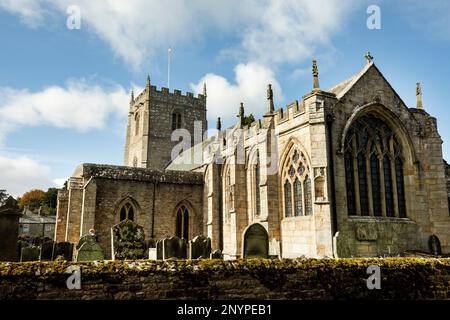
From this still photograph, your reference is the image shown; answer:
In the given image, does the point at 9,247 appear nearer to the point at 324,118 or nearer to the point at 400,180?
the point at 324,118

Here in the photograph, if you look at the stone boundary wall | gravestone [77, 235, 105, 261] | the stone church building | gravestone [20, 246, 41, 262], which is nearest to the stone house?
the stone church building

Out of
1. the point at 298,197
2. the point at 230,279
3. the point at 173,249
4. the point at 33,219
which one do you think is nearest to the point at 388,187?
the point at 298,197

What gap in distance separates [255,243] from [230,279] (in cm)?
308

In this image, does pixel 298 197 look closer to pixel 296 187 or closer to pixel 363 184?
pixel 296 187

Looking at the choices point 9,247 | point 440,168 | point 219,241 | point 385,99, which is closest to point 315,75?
point 385,99

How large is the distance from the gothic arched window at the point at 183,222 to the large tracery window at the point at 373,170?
11178mm

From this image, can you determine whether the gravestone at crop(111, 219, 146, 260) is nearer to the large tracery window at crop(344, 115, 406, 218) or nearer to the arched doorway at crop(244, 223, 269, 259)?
the arched doorway at crop(244, 223, 269, 259)

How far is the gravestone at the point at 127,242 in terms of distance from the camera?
12.2 m

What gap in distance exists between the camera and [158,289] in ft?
20.3

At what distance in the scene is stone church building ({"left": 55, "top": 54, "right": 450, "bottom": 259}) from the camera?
47.1 feet

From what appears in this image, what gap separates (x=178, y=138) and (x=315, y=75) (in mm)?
28687

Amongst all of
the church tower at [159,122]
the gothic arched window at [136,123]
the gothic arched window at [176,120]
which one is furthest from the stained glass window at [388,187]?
the gothic arched window at [136,123]

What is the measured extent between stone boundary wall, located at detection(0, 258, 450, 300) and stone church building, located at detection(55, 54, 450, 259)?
2.62 metres

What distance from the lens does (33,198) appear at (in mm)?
81500
